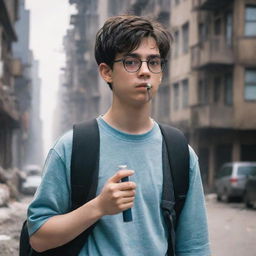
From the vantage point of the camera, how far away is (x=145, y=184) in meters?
2.74

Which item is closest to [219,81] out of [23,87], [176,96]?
[176,96]

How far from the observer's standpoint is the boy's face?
8.94 feet

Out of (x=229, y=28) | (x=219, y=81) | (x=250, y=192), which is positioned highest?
(x=229, y=28)

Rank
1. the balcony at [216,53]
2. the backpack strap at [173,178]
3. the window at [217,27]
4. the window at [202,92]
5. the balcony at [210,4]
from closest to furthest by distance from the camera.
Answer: the backpack strap at [173,178] → the balcony at [216,53] → the balcony at [210,4] → the window at [217,27] → the window at [202,92]

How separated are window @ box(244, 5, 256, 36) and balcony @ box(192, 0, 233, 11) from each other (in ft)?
3.26

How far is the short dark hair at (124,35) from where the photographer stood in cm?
274

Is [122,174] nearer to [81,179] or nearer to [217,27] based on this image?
[81,179]

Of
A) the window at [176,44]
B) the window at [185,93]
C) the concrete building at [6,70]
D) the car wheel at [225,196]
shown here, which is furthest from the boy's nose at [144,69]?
the window at [176,44]

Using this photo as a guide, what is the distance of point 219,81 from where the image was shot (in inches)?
1363

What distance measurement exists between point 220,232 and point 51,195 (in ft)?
37.1

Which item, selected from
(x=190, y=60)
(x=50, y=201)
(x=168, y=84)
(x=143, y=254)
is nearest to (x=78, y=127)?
(x=50, y=201)

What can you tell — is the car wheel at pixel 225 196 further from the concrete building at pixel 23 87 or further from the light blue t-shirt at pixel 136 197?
the concrete building at pixel 23 87

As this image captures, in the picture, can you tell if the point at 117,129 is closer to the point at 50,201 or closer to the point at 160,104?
the point at 50,201

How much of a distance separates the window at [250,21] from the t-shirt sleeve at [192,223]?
30.2m
